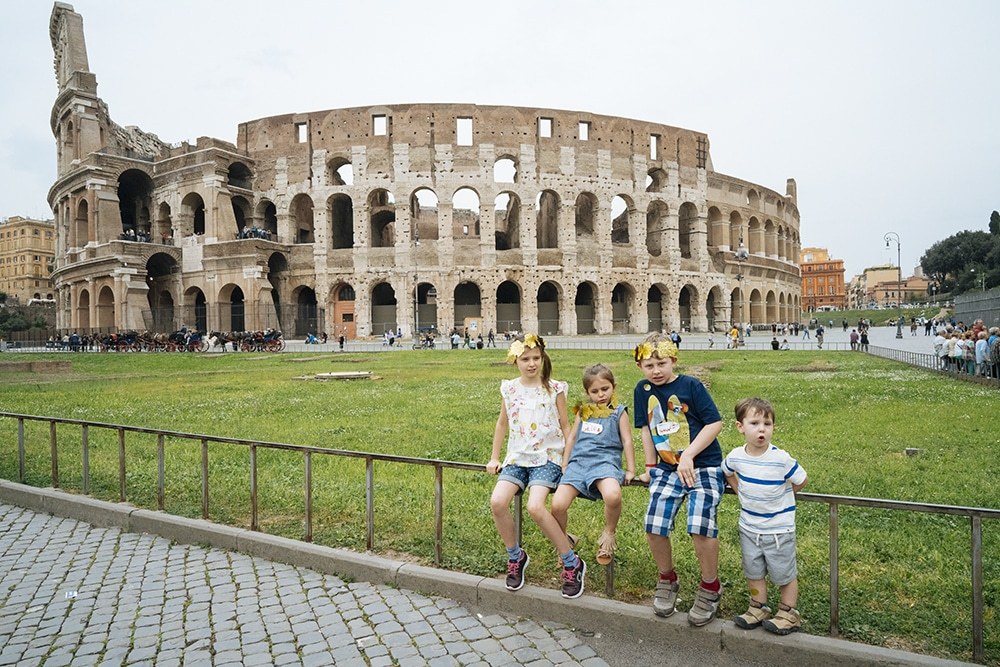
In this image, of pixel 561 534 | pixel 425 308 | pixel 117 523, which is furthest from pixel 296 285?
pixel 561 534

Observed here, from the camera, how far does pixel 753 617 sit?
3.29 meters

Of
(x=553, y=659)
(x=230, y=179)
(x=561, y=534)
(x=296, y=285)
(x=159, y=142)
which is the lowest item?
(x=553, y=659)

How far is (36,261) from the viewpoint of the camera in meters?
88.3

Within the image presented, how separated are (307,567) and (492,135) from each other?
38791 mm

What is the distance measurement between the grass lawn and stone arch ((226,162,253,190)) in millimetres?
28063

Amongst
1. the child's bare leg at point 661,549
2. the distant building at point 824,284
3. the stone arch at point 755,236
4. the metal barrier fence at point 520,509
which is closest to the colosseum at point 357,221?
the stone arch at point 755,236

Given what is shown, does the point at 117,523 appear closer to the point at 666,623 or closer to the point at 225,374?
the point at 666,623

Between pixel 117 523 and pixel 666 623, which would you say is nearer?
pixel 666 623

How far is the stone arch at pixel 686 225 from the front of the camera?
152 ft

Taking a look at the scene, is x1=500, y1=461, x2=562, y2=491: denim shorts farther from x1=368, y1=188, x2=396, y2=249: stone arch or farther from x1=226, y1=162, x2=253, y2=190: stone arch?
x1=226, y1=162, x2=253, y2=190: stone arch

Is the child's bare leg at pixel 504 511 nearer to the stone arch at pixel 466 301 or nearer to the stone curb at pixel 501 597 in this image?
the stone curb at pixel 501 597

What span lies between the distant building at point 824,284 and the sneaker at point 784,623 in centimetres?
13170

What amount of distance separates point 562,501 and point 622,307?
4315 centimetres

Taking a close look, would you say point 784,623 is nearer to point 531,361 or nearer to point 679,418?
point 679,418
